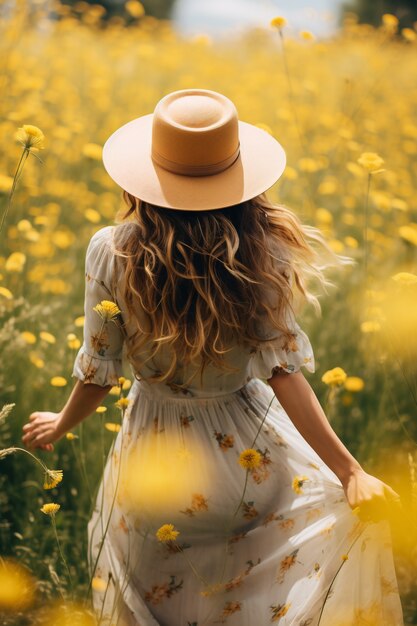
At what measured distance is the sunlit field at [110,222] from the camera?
1.85 metres

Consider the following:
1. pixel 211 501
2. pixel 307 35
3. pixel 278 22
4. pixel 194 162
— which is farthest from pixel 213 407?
pixel 307 35

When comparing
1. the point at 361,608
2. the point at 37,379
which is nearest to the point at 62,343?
the point at 37,379

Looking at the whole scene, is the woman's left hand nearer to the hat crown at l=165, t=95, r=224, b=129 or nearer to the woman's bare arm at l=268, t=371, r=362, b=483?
the woman's bare arm at l=268, t=371, r=362, b=483

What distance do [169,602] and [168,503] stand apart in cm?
26

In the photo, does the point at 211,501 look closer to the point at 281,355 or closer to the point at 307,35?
the point at 281,355

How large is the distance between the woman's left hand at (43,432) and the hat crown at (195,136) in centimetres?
61

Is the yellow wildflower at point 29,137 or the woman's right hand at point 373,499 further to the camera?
the yellow wildflower at point 29,137

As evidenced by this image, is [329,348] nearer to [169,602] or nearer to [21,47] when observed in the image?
[169,602]

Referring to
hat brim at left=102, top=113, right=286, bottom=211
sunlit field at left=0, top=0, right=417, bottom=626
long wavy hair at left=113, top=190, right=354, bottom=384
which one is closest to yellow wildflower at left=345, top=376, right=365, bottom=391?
sunlit field at left=0, top=0, right=417, bottom=626

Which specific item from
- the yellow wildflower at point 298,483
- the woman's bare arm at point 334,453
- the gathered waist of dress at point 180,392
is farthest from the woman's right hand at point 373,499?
the gathered waist of dress at point 180,392

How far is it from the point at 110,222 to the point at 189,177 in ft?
7.06

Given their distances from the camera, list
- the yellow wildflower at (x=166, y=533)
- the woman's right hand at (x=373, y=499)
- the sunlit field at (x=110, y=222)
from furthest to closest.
A: the sunlit field at (x=110, y=222) → the yellow wildflower at (x=166, y=533) → the woman's right hand at (x=373, y=499)

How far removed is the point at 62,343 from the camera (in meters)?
2.30

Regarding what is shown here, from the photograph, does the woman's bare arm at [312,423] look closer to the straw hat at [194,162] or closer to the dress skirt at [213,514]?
the dress skirt at [213,514]
